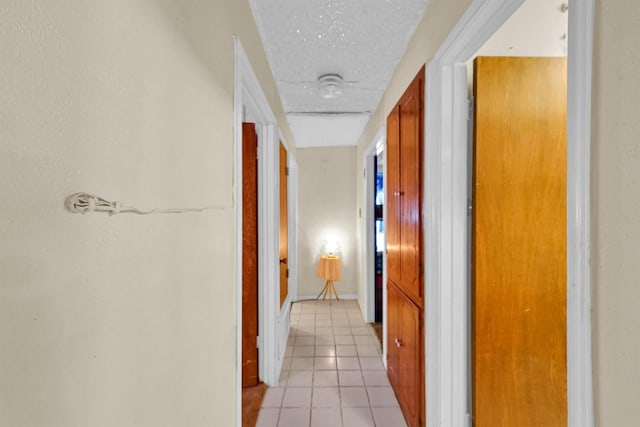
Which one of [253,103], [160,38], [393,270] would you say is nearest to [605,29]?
[160,38]

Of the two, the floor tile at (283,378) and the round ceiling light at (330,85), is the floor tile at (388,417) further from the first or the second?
the round ceiling light at (330,85)

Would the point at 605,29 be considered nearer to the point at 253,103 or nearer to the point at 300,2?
the point at 300,2

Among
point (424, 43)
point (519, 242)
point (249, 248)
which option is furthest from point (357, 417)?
point (424, 43)

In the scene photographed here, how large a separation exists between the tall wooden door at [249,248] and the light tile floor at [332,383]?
0.38 m

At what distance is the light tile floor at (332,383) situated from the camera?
200 centimetres

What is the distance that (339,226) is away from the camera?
4.74 meters

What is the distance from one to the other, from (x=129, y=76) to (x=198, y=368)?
32.2 inches

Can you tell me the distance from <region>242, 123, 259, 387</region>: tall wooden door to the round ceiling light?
667 millimetres

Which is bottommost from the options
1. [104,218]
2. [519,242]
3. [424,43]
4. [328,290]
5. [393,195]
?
[328,290]

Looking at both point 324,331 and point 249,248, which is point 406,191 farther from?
point 324,331

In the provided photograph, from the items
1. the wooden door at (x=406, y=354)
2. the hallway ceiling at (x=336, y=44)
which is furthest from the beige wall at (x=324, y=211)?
the wooden door at (x=406, y=354)

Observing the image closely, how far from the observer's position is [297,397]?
87.7 inches

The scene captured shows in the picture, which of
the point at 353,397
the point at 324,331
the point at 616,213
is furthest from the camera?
the point at 324,331

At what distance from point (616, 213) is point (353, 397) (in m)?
2.12
